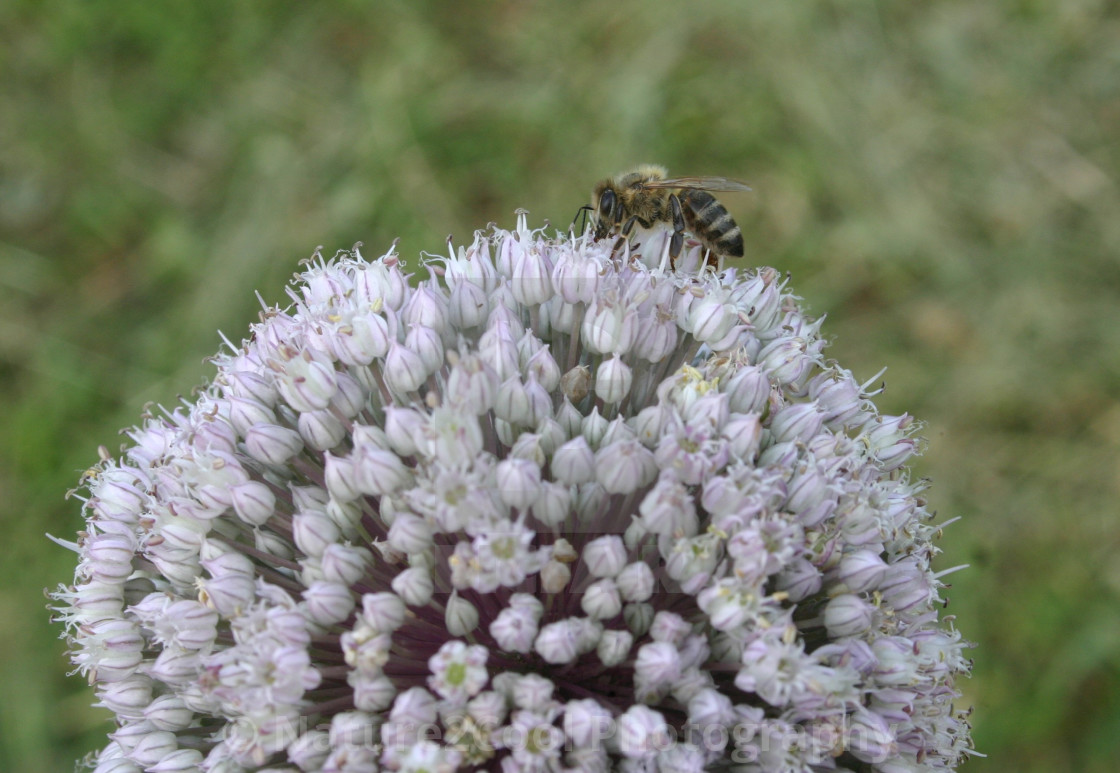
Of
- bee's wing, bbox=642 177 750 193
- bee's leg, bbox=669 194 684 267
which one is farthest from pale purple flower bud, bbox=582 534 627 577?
bee's wing, bbox=642 177 750 193

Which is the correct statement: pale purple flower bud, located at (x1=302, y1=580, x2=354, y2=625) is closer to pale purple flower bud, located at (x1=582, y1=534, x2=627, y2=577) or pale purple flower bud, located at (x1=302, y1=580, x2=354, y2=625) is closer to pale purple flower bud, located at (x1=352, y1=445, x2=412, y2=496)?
pale purple flower bud, located at (x1=352, y1=445, x2=412, y2=496)

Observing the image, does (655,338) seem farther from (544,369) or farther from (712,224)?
(712,224)

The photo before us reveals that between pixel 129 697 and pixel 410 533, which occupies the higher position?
pixel 410 533

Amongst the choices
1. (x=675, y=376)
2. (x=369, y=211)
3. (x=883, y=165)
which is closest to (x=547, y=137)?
(x=369, y=211)

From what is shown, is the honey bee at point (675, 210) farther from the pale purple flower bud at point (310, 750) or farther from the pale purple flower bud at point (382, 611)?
the pale purple flower bud at point (310, 750)

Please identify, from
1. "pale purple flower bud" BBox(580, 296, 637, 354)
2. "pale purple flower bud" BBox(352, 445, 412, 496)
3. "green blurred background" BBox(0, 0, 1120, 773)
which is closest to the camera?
"pale purple flower bud" BBox(352, 445, 412, 496)

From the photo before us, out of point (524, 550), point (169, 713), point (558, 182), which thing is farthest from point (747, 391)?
point (558, 182)
